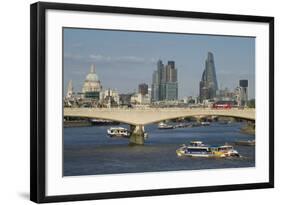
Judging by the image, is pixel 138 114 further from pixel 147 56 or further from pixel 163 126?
pixel 147 56

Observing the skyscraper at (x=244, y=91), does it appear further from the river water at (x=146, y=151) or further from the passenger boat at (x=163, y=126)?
the passenger boat at (x=163, y=126)

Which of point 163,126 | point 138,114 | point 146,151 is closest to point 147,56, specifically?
point 138,114

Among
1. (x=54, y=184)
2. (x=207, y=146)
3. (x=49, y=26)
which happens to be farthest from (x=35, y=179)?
(x=207, y=146)

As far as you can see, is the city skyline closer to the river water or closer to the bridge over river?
the bridge over river

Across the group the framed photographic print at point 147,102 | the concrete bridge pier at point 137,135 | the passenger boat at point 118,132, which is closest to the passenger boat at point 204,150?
the framed photographic print at point 147,102

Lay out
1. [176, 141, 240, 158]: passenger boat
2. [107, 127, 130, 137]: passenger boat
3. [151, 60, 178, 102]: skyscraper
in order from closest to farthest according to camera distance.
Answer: [107, 127, 130, 137]: passenger boat < [151, 60, 178, 102]: skyscraper < [176, 141, 240, 158]: passenger boat

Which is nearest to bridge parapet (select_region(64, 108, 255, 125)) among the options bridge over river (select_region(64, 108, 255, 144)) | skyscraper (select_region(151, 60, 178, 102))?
bridge over river (select_region(64, 108, 255, 144))
